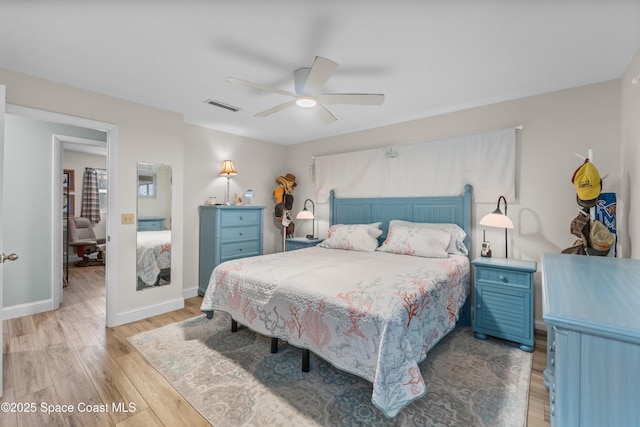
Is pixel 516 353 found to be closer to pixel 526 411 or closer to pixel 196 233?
pixel 526 411

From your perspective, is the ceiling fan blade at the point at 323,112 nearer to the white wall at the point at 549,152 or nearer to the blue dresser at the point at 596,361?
the white wall at the point at 549,152

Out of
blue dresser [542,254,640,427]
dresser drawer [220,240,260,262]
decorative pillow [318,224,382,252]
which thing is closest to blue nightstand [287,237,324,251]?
decorative pillow [318,224,382,252]

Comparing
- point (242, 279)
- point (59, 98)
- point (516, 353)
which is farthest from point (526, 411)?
point (59, 98)

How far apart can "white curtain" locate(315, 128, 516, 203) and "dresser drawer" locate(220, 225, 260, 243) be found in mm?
1244

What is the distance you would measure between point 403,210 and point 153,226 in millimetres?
3179

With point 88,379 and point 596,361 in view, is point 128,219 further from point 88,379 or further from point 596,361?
point 596,361

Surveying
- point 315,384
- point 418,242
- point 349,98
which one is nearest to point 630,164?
point 418,242

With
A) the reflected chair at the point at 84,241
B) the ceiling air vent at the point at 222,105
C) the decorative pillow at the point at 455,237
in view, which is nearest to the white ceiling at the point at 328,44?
the ceiling air vent at the point at 222,105

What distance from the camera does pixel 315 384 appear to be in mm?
1998

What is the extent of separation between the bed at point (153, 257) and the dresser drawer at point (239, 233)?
0.68 metres

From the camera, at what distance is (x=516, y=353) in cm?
241

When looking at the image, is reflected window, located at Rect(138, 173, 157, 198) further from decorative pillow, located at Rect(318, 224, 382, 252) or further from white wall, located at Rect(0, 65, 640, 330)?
decorative pillow, located at Rect(318, 224, 382, 252)

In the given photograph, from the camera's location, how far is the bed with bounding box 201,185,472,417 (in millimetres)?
1574

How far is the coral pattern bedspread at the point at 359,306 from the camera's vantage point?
1.56 meters
